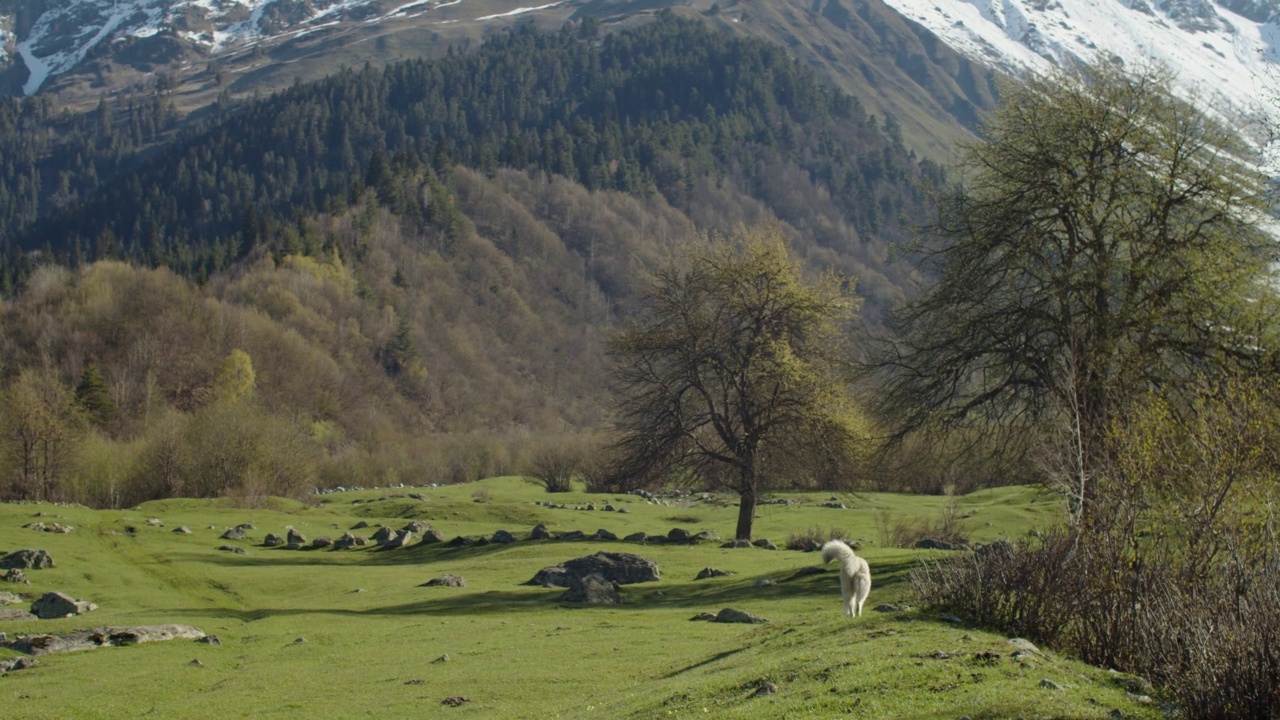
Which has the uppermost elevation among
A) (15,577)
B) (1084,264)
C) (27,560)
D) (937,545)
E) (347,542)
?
(1084,264)

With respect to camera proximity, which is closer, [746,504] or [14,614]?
[14,614]

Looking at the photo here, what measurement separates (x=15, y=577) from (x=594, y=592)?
61.4 ft

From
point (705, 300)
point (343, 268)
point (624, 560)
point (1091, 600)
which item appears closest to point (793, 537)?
point (705, 300)

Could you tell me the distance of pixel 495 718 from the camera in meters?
17.6

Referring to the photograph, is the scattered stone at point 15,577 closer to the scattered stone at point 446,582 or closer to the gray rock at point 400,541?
the scattered stone at point 446,582

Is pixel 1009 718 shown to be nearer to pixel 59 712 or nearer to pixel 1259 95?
pixel 59 712

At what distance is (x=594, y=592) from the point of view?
106ft

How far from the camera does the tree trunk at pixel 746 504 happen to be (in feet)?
154

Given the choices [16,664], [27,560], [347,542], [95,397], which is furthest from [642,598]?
[95,397]

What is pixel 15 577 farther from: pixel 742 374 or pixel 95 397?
pixel 95 397

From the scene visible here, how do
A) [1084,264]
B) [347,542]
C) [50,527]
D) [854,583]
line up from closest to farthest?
[854,583] < [1084,264] < [50,527] < [347,542]

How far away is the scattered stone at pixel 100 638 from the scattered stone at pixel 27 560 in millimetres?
12575

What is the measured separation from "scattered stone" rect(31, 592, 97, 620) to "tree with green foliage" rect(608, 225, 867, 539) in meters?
22.0

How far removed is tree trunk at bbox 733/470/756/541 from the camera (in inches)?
1845
